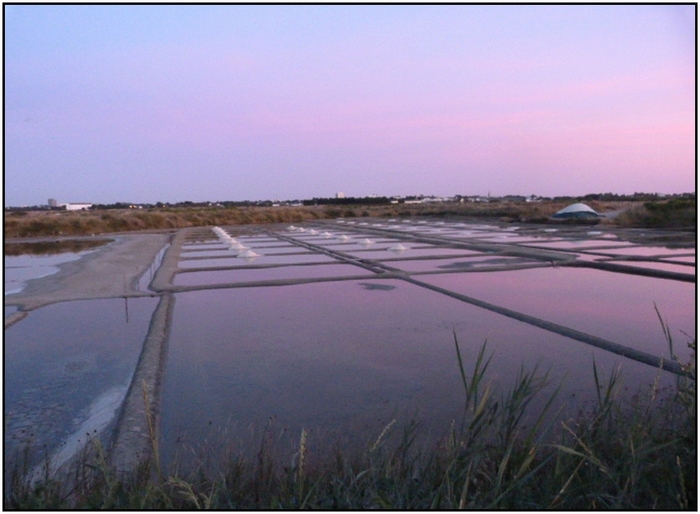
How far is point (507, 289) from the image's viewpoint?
9.04 metres

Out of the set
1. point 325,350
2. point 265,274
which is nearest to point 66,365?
point 325,350

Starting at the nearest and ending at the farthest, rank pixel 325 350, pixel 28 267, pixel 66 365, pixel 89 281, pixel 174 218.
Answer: pixel 66 365, pixel 325 350, pixel 89 281, pixel 28 267, pixel 174 218

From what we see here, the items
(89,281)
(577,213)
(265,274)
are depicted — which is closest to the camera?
(89,281)

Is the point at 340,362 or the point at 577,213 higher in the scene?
the point at 577,213

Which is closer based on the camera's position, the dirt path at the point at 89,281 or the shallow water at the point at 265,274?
the dirt path at the point at 89,281

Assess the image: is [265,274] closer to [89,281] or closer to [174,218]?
[89,281]

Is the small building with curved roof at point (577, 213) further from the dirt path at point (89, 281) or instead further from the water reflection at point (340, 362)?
the water reflection at point (340, 362)

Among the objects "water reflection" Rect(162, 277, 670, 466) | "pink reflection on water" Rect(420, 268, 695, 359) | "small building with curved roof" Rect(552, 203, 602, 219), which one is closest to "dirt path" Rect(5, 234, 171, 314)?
"water reflection" Rect(162, 277, 670, 466)

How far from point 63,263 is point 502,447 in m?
14.0

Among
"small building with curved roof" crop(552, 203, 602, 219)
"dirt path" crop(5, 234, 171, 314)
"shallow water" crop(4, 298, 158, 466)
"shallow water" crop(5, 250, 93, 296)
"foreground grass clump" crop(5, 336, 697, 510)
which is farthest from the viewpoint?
"small building with curved roof" crop(552, 203, 602, 219)

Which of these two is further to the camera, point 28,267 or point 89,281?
point 28,267

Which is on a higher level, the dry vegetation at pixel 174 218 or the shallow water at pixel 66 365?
the dry vegetation at pixel 174 218

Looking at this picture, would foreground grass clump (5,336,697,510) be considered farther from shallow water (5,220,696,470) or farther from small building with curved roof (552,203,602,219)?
small building with curved roof (552,203,602,219)

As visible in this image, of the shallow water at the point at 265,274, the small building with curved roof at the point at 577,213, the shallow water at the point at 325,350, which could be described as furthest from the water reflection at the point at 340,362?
the small building with curved roof at the point at 577,213
